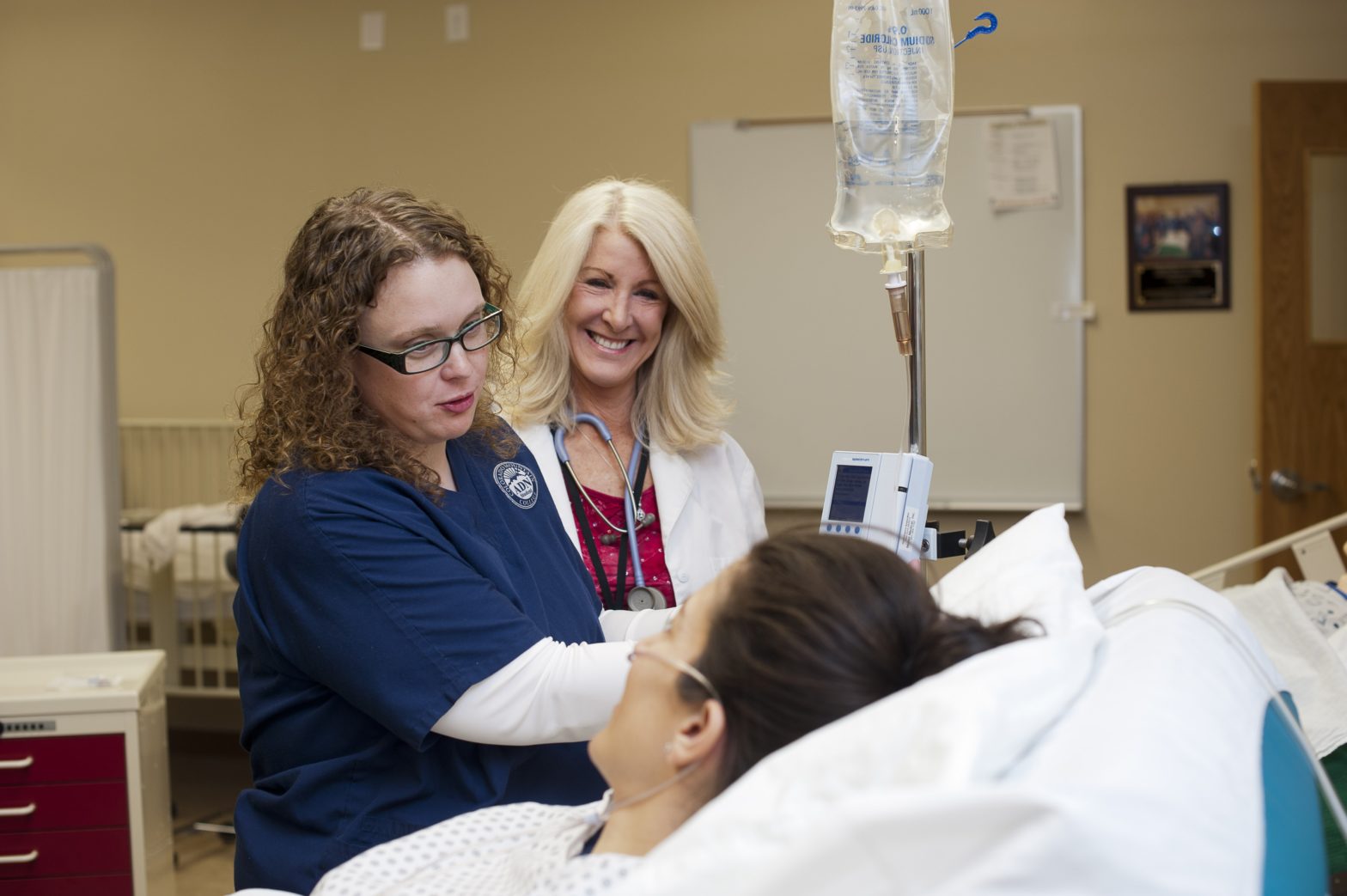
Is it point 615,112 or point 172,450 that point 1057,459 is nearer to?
point 615,112

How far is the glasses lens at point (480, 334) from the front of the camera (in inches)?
52.7

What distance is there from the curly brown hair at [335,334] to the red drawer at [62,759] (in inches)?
48.9

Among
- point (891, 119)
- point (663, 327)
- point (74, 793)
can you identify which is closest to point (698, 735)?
point (891, 119)

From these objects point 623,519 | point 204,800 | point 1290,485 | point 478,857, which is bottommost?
point 204,800

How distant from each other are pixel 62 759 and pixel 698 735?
1836 millimetres

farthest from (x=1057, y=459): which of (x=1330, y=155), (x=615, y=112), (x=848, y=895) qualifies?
(x=848, y=895)

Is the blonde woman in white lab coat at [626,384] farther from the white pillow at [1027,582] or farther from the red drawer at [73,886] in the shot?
the red drawer at [73,886]

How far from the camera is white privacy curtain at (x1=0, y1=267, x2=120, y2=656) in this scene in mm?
2787

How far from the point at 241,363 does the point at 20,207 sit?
1.02 meters

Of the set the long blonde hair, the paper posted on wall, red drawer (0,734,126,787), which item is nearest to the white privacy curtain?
red drawer (0,734,126,787)

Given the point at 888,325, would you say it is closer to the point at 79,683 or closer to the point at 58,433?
the point at 58,433

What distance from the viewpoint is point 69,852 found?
2.31 metres

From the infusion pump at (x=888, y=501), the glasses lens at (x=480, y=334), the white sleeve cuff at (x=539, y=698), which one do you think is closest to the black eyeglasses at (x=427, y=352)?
the glasses lens at (x=480, y=334)

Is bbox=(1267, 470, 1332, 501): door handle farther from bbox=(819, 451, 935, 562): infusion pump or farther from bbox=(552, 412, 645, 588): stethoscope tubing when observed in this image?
bbox=(819, 451, 935, 562): infusion pump
